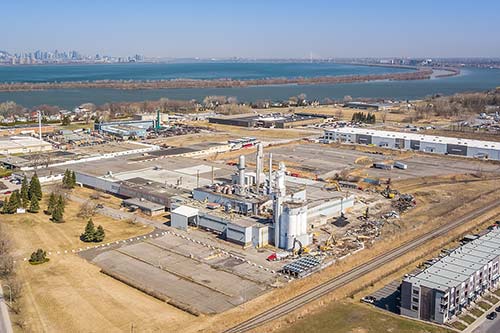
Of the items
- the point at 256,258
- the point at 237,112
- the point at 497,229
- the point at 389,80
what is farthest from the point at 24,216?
the point at 389,80

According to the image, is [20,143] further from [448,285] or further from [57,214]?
[448,285]

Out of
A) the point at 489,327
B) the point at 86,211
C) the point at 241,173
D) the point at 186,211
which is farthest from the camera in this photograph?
the point at 241,173

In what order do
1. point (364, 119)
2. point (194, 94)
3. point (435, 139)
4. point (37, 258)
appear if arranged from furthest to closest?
point (194, 94) < point (364, 119) < point (435, 139) < point (37, 258)

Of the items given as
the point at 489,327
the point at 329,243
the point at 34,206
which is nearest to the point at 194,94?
the point at 34,206

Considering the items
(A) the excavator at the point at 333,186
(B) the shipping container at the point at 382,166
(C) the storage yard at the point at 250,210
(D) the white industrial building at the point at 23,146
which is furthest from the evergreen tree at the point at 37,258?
(B) the shipping container at the point at 382,166

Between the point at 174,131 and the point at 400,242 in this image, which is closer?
the point at 400,242

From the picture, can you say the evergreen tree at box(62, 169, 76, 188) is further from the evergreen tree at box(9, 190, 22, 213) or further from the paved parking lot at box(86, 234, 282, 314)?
the paved parking lot at box(86, 234, 282, 314)

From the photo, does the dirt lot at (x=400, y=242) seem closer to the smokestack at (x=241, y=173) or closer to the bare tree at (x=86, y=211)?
the smokestack at (x=241, y=173)
